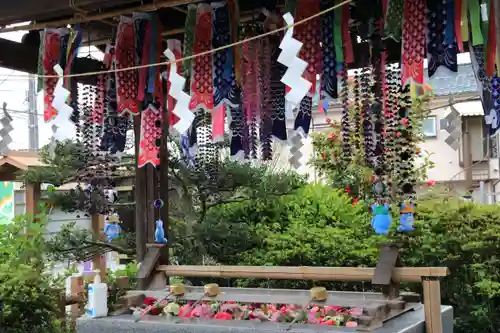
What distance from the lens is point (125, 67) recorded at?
4328mm

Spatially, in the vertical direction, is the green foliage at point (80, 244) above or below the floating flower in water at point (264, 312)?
above

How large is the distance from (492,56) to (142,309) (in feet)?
9.47

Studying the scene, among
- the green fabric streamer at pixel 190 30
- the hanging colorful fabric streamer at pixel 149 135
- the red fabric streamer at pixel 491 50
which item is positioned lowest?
the hanging colorful fabric streamer at pixel 149 135

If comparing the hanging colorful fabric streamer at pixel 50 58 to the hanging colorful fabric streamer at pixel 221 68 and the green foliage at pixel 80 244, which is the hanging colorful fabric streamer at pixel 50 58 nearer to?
the hanging colorful fabric streamer at pixel 221 68

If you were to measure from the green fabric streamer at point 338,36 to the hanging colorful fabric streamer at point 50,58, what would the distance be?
2084mm

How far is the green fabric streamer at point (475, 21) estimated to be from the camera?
124 inches

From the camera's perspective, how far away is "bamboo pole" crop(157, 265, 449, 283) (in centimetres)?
346

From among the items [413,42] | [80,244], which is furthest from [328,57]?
[80,244]

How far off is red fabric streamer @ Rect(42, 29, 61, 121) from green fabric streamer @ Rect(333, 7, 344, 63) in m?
2.13

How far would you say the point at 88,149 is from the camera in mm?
5016

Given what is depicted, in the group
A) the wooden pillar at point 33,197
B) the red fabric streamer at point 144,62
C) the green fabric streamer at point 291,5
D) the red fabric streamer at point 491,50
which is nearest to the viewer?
the red fabric streamer at point 491,50

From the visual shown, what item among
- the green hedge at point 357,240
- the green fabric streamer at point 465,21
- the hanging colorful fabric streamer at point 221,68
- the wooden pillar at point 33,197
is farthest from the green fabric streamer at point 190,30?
the wooden pillar at point 33,197

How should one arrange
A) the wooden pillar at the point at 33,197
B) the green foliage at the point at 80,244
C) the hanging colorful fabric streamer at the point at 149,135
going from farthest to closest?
the wooden pillar at the point at 33,197 < the green foliage at the point at 80,244 < the hanging colorful fabric streamer at the point at 149,135

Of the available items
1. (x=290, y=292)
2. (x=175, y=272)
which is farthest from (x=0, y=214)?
(x=290, y=292)
